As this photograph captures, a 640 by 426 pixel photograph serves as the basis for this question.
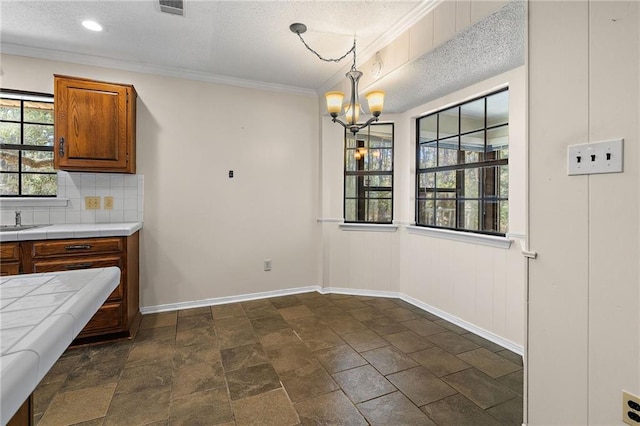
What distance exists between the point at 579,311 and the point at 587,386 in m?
0.31

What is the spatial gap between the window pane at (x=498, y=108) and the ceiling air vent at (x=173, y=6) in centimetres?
267

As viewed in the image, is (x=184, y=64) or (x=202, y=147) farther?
(x=202, y=147)

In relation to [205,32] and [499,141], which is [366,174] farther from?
[205,32]

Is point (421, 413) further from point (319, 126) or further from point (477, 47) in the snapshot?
point (319, 126)

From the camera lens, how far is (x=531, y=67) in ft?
4.81

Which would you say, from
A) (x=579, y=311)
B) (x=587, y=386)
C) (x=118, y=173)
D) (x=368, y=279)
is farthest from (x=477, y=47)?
(x=118, y=173)

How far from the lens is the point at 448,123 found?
10.7 feet

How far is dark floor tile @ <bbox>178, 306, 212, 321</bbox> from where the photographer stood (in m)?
3.23

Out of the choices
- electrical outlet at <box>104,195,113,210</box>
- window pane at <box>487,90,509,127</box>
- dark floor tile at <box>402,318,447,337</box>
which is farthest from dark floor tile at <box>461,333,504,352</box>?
electrical outlet at <box>104,195,113,210</box>

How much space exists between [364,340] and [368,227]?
1.54m

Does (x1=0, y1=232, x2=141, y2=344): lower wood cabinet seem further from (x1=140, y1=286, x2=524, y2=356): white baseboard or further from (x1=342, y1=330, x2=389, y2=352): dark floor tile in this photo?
(x1=342, y1=330, x2=389, y2=352): dark floor tile

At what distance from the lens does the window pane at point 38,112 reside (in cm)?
296

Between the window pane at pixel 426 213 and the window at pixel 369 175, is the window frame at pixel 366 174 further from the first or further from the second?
the window pane at pixel 426 213

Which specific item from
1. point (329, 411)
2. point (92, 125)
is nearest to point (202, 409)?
point (329, 411)
